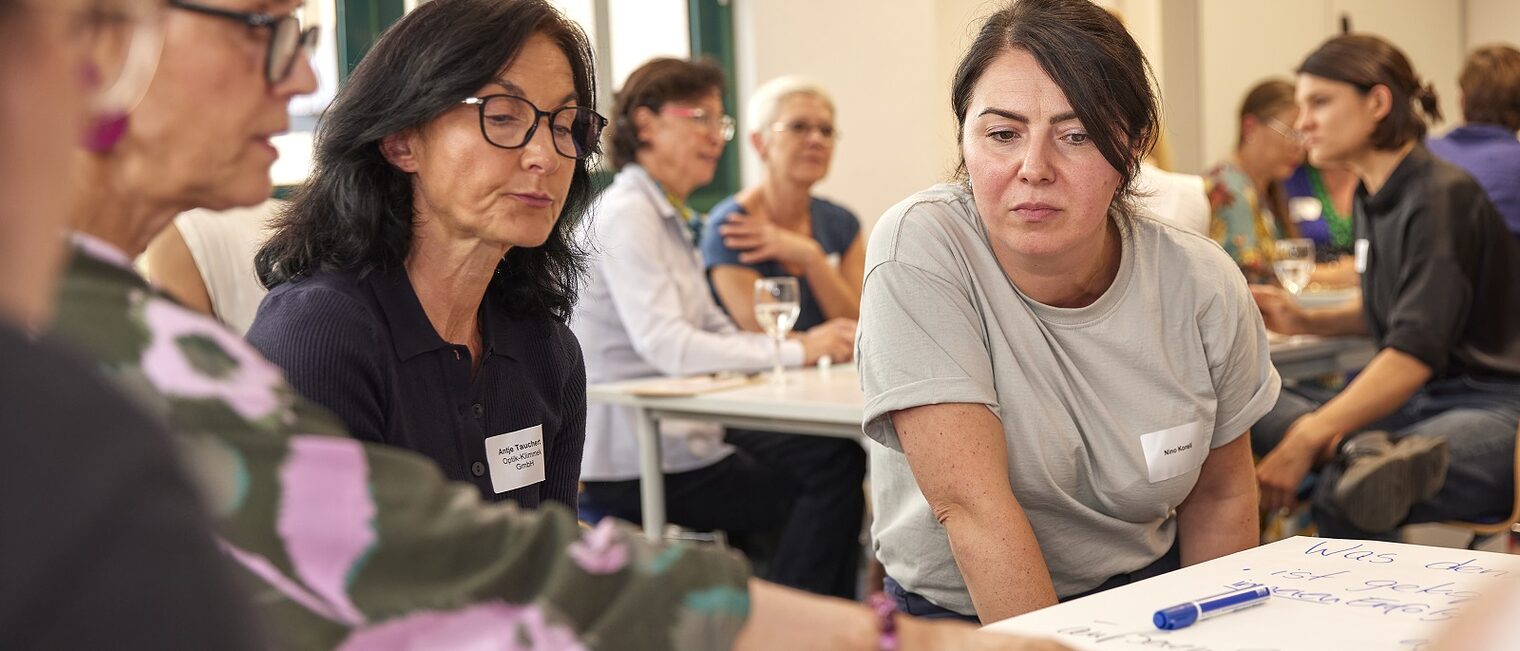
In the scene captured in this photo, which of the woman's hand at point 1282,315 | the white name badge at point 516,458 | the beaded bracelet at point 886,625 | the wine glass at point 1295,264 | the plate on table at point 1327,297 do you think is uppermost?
the beaded bracelet at point 886,625

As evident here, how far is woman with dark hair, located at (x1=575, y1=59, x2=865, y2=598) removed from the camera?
3.74 m

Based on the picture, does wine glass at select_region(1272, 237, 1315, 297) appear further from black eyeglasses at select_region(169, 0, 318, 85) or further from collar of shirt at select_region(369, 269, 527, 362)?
black eyeglasses at select_region(169, 0, 318, 85)

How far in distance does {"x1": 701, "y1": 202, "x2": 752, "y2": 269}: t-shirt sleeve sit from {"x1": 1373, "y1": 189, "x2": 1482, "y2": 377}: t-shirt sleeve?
6.23ft

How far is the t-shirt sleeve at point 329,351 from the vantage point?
5.38ft

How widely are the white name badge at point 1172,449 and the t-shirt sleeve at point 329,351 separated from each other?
3.22 feet

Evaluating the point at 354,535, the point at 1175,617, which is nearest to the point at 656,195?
the point at 1175,617

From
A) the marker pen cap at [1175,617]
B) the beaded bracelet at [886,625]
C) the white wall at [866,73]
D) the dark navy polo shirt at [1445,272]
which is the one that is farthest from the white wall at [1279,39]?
the beaded bracelet at [886,625]

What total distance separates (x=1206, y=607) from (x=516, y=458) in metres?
0.97

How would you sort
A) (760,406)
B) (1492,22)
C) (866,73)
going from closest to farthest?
(760,406)
(866,73)
(1492,22)

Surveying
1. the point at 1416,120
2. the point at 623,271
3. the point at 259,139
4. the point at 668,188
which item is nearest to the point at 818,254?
the point at 668,188

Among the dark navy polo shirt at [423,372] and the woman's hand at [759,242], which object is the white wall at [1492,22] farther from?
the dark navy polo shirt at [423,372]

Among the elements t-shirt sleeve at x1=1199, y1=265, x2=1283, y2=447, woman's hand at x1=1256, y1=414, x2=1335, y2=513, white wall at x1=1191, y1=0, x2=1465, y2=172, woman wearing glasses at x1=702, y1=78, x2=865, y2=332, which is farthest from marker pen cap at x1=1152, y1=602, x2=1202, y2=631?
white wall at x1=1191, y1=0, x2=1465, y2=172

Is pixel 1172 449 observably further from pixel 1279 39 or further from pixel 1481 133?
pixel 1279 39

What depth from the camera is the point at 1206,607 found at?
1284 mm
